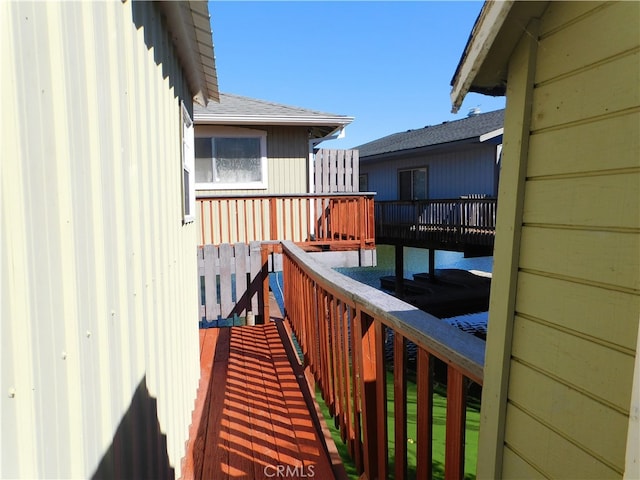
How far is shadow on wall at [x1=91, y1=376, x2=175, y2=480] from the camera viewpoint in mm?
1471

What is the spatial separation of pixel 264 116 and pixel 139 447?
884 centimetres

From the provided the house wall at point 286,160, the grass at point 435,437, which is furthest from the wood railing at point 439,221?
the grass at point 435,437

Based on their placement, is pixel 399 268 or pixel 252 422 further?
pixel 399 268

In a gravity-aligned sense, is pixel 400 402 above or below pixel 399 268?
above

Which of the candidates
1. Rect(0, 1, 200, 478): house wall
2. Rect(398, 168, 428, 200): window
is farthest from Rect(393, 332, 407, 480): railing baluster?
Rect(398, 168, 428, 200): window

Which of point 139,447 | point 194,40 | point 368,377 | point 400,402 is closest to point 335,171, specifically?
point 194,40

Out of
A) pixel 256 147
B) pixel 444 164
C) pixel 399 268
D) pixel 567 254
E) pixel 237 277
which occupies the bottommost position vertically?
pixel 399 268

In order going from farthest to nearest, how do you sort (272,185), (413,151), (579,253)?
(413,151) < (272,185) < (579,253)

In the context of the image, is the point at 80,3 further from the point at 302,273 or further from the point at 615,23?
the point at 302,273

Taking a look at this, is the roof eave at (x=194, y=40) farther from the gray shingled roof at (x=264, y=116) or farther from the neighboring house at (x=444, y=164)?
the neighboring house at (x=444, y=164)

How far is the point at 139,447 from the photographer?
6.02ft

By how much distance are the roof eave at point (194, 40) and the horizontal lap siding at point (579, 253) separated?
6.55ft

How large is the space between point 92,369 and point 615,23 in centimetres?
162

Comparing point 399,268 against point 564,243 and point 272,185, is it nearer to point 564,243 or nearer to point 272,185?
point 272,185
